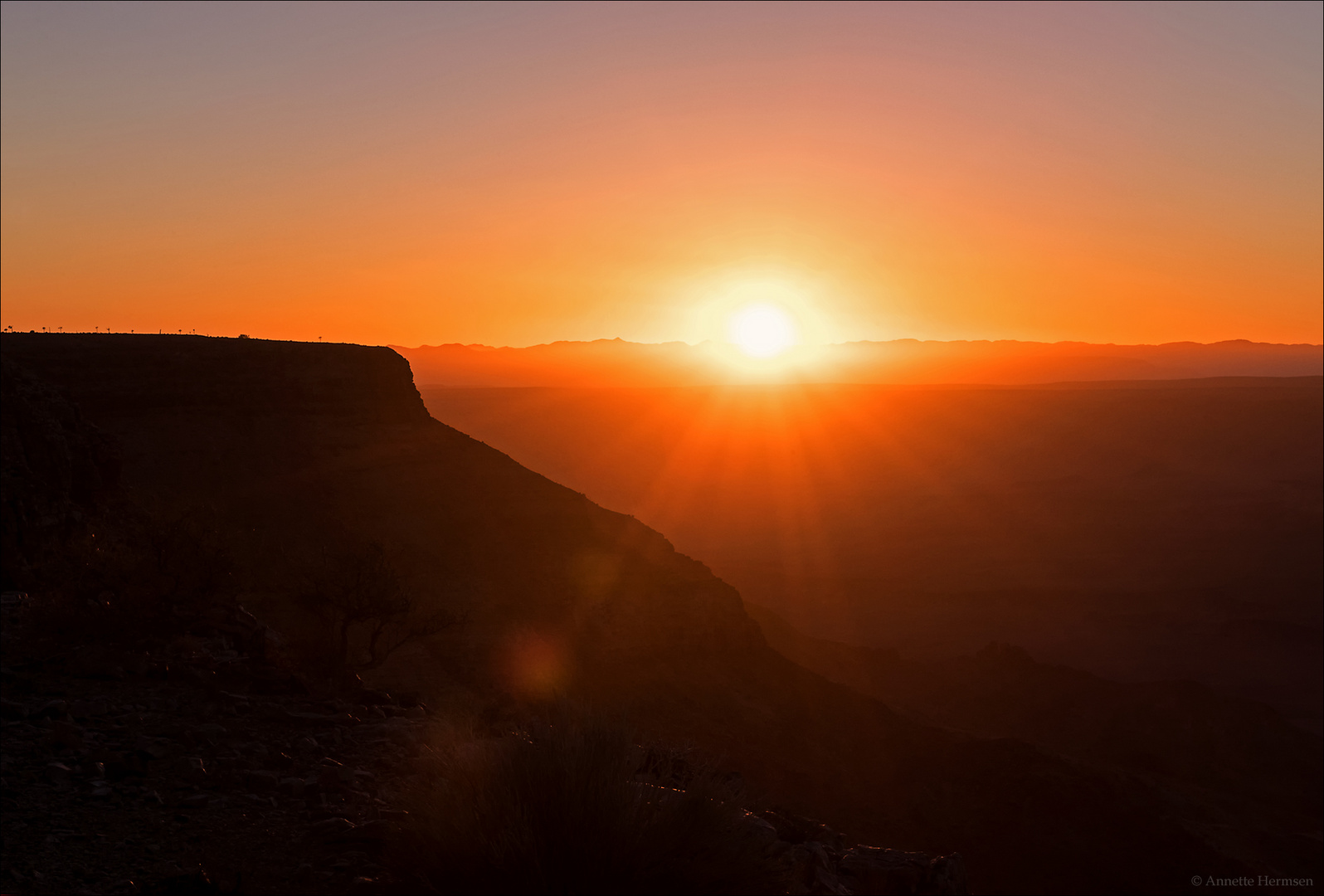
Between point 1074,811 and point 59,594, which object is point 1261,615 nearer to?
point 1074,811

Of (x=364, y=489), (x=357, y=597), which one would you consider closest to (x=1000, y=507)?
(x=364, y=489)

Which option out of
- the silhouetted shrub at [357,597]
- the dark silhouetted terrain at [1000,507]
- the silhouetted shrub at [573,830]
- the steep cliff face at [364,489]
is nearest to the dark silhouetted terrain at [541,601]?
the steep cliff face at [364,489]

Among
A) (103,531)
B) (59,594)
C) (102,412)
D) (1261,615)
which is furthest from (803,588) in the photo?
(59,594)

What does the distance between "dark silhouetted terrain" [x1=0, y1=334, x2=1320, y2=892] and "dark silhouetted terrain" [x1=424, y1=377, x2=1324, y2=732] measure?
684 inches

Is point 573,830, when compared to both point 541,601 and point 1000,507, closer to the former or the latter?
point 541,601

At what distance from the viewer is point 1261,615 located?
184 ft

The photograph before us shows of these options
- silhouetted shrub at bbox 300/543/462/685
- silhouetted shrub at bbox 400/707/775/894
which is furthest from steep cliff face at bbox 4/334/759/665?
silhouetted shrub at bbox 400/707/775/894

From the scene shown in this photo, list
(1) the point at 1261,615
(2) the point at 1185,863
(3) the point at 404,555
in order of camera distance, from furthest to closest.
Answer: (1) the point at 1261,615, (3) the point at 404,555, (2) the point at 1185,863

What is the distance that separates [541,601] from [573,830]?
2531 cm

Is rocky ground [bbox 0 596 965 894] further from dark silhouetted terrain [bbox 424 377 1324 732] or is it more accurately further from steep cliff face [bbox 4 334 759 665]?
dark silhouetted terrain [bbox 424 377 1324 732]

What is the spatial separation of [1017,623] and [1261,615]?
14.4 meters

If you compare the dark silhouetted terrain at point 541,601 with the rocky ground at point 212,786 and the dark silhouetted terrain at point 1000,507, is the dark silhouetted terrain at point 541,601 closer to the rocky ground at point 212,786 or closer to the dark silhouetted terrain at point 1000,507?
the rocky ground at point 212,786

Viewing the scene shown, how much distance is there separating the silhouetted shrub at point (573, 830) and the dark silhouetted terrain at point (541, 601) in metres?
13.9

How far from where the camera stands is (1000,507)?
302 feet
